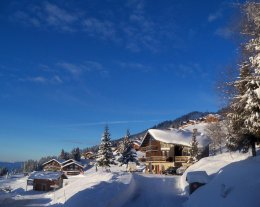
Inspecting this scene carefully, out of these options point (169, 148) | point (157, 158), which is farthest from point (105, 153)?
point (169, 148)

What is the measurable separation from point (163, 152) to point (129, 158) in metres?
15.5

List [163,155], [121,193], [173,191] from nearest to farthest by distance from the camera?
1. [121,193]
2. [173,191]
3. [163,155]

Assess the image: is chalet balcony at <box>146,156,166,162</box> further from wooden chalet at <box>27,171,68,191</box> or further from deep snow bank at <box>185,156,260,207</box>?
deep snow bank at <box>185,156,260,207</box>

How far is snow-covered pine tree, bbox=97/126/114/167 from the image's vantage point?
71.3 metres

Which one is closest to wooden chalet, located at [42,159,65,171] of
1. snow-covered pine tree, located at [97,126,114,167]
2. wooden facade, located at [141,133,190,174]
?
snow-covered pine tree, located at [97,126,114,167]

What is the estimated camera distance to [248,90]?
1161 inches

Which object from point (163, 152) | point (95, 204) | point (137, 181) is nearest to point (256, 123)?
point (137, 181)

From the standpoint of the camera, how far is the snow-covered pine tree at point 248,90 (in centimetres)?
1866

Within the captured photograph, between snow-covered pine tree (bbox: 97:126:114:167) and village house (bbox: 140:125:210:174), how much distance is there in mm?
8207

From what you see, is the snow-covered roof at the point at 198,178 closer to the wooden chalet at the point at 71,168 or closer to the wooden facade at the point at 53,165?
the wooden chalet at the point at 71,168

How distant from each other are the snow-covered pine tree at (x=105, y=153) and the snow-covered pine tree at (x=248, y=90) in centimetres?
3383

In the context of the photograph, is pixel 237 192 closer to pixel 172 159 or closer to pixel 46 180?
pixel 172 159

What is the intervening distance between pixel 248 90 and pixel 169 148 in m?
38.9

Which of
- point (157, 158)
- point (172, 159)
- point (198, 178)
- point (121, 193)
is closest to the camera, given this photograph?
point (121, 193)
